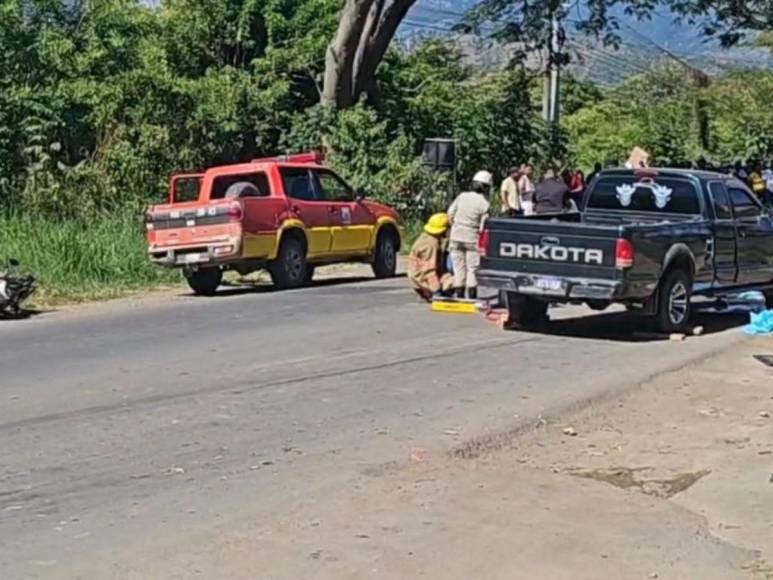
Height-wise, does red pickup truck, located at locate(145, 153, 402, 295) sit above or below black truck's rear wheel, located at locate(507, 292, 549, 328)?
above

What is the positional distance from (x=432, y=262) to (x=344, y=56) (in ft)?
50.8

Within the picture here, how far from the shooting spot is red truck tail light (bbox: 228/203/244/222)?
21078 millimetres

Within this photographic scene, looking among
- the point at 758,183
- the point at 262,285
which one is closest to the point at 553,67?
the point at 758,183

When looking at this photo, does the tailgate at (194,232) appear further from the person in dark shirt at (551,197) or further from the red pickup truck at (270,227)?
the person in dark shirt at (551,197)

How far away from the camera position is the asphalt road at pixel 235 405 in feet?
25.7

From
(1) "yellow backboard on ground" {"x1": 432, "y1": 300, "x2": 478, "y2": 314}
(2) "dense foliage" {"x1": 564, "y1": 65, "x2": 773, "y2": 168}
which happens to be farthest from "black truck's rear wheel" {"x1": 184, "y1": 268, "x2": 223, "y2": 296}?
(2) "dense foliage" {"x1": 564, "y1": 65, "x2": 773, "y2": 168}

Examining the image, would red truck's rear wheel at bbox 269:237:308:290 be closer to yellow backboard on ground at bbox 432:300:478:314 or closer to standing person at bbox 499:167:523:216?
yellow backboard on ground at bbox 432:300:478:314

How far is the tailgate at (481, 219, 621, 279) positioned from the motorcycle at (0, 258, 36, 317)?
5.67 metres

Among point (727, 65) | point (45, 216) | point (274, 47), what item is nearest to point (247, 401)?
point (45, 216)

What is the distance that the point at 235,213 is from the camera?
21156 millimetres

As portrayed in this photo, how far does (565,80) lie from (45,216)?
121 ft

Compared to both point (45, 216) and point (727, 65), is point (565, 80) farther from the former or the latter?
point (45, 216)

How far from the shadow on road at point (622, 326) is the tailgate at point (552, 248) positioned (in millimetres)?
927

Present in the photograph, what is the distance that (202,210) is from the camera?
21406mm
